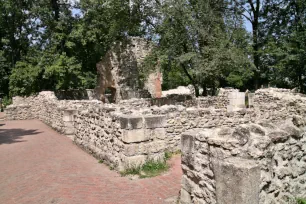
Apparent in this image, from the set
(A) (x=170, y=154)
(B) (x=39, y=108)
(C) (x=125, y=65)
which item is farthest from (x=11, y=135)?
(C) (x=125, y=65)

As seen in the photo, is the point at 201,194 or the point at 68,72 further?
the point at 68,72

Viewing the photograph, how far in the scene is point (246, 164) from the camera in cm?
314

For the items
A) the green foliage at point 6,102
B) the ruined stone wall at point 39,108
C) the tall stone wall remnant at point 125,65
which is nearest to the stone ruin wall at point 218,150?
the ruined stone wall at point 39,108

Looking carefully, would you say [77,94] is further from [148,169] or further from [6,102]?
[148,169]

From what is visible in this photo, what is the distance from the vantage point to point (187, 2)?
1655 centimetres

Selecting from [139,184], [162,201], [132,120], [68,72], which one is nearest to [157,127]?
[132,120]

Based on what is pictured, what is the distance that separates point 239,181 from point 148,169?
3.37 metres

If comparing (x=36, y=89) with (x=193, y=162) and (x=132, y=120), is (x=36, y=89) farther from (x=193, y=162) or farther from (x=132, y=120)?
(x=193, y=162)

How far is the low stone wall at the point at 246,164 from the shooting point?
3.13 m

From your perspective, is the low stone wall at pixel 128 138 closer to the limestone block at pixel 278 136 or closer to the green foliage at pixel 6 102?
the limestone block at pixel 278 136

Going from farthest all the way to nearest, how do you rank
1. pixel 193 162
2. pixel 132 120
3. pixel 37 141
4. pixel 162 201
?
pixel 37 141, pixel 132 120, pixel 162 201, pixel 193 162

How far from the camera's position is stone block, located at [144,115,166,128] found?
20.7 ft

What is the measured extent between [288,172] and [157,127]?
3.39m

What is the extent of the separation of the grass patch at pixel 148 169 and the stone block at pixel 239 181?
9.37ft
